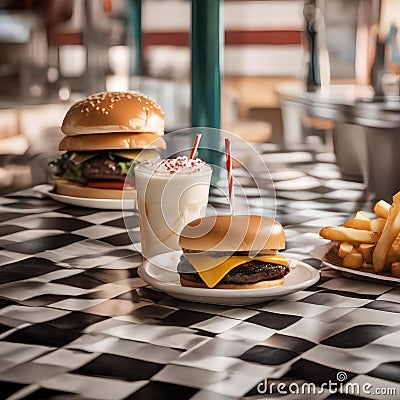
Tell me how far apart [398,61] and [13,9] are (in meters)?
2.83

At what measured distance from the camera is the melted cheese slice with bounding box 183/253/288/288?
105 cm

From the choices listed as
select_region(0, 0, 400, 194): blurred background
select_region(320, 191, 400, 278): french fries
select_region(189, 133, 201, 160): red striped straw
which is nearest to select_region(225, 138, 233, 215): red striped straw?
select_region(189, 133, 201, 160): red striped straw

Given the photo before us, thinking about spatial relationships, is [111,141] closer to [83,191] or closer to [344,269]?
[83,191]

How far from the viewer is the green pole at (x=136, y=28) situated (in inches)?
191

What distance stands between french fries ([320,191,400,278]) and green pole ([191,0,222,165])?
0.82 m

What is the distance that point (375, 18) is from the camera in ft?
18.1

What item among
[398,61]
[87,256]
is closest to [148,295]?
[87,256]

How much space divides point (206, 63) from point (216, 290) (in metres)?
1.08

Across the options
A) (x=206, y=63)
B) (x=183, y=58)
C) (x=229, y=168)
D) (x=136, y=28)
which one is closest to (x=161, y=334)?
(x=229, y=168)

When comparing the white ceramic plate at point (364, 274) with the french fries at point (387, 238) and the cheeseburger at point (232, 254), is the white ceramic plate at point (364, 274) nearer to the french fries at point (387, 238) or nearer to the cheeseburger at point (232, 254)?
the french fries at point (387, 238)

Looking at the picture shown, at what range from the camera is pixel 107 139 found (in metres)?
1.82

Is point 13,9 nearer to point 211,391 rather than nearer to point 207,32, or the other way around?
point 207,32

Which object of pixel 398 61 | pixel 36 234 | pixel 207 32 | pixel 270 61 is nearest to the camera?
pixel 36 234

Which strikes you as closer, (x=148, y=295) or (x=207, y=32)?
(x=148, y=295)
